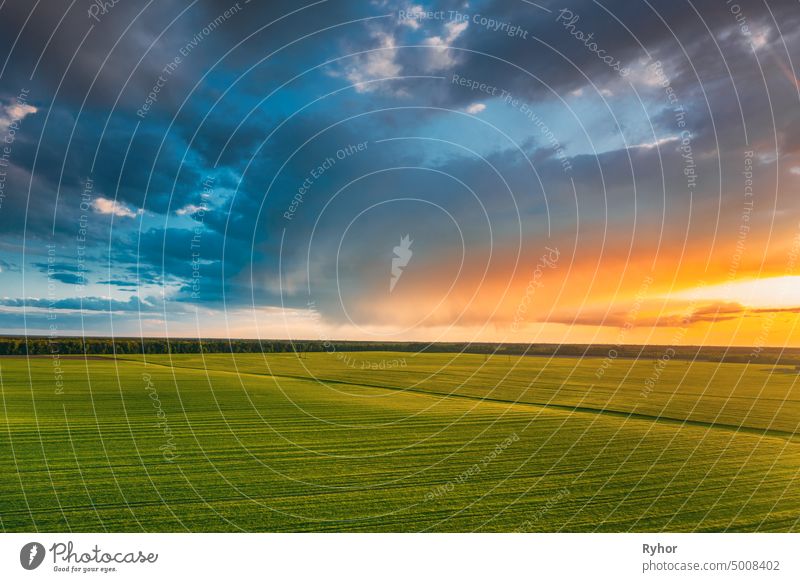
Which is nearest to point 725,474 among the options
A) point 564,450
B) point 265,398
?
point 564,450

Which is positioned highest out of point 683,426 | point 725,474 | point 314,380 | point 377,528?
point 314,380

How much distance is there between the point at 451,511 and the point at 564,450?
9521 millimetres

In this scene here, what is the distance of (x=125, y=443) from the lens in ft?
68.2

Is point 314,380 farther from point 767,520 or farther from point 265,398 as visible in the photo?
point 767,520

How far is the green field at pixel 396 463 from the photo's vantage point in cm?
1229
